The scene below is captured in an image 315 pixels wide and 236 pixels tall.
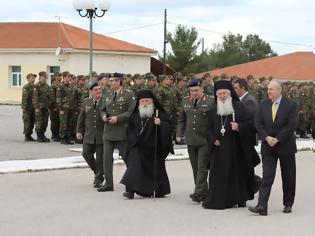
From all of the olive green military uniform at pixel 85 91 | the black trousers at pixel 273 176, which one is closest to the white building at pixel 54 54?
the olive green military uniform at pixel 85 91

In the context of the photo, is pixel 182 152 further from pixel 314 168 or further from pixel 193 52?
pixel 193 52

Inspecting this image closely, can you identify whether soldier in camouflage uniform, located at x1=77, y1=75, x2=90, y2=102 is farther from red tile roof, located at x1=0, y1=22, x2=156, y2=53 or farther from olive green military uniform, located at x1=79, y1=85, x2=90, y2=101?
red tile roof, located at x1=0, y1=22, x2=156, y2=53

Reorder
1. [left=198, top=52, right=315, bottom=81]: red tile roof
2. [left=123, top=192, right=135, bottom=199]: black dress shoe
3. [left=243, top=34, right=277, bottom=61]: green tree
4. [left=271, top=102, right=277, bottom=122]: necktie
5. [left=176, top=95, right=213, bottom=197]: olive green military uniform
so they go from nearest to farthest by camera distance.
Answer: [left=271, top=102, right=277, bottom=122]: necktie
[left=176, top=95, right=213, bottom=197]: olive green military uniform
[left=123, top=192, right=135, bottom=199]: black dress shoe
[left=198, top=52, right=315, bottom=81]: red tile roof
[left=243, top=34, right=277, bottom=61]: green tree

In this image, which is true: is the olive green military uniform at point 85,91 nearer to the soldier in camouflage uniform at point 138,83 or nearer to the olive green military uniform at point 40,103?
the olive green military uniform at point 40,103

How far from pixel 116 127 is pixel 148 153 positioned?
0.84m

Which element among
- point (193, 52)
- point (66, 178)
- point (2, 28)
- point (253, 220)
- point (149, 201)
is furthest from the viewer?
point (193, 52)

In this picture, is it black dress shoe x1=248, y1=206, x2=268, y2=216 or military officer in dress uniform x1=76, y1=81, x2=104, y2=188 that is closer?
black dress shoe x1=248, y1=206, x2=268, y2=216

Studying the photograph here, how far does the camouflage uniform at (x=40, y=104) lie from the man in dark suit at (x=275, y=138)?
34.7ft

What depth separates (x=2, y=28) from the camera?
174 ft

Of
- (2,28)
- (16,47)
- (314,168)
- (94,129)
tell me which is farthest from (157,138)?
(2,28)

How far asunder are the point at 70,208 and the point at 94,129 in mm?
2333

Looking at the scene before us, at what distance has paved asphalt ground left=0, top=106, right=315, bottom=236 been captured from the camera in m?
8.36

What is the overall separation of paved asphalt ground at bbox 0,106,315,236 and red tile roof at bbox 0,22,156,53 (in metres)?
36.4

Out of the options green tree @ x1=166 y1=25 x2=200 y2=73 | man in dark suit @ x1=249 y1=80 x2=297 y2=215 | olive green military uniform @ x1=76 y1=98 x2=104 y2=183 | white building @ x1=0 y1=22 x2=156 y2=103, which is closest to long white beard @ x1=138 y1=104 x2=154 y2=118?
olive green military uniform @ x1=76 y1=98 x2=104 y2=183
